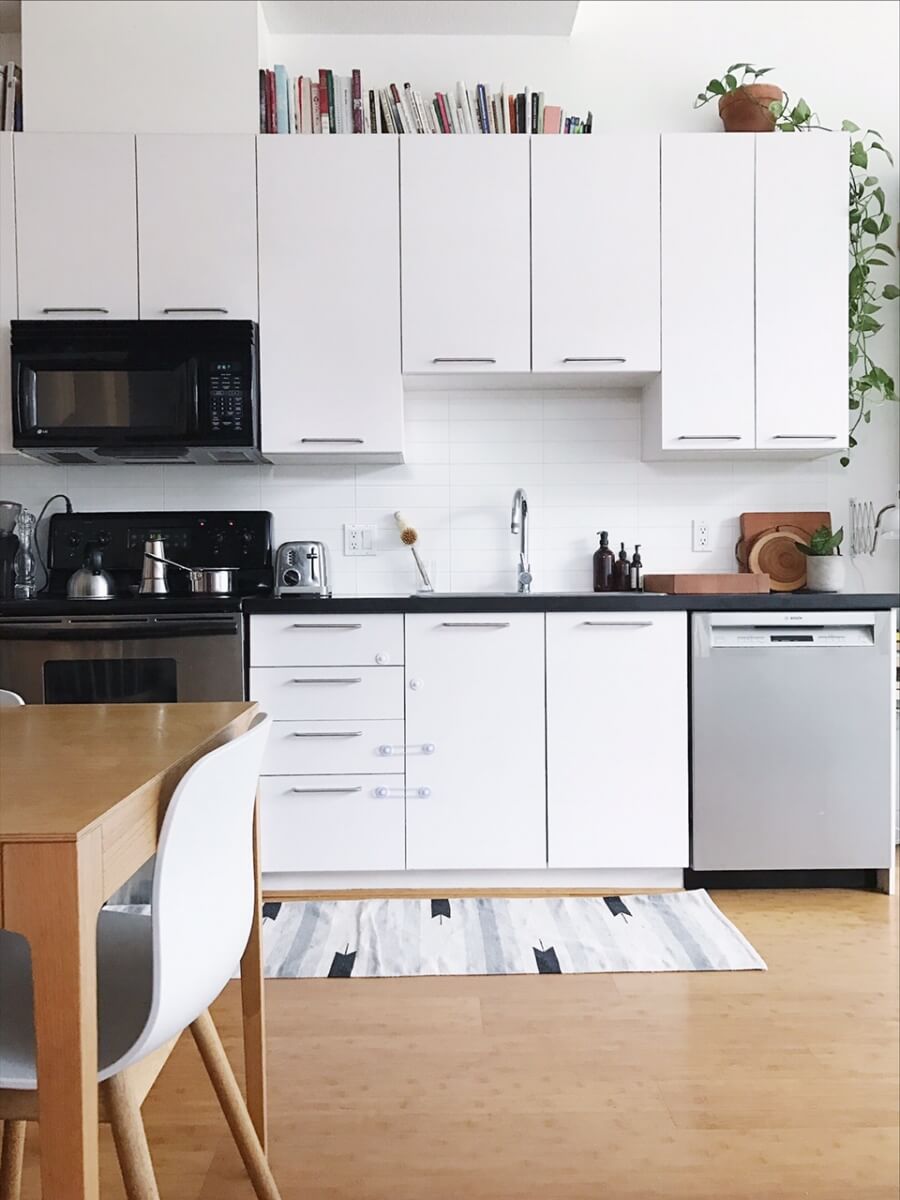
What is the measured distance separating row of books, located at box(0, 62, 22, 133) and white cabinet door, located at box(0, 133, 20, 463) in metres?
0.12

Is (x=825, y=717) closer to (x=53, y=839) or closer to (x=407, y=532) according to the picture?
(x=407, y=532)

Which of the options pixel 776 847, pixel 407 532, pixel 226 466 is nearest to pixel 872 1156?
pixel 776 847

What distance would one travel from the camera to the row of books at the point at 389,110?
3128 mm

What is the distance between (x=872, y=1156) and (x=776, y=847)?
4.42 ft

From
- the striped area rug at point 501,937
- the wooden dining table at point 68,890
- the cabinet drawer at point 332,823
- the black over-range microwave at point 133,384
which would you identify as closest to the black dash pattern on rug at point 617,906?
the striped area rug at point 501,937

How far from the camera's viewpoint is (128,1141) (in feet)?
3.40

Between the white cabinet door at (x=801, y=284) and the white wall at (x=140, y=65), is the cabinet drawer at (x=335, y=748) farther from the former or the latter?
the white wall at (x=140, y=65)

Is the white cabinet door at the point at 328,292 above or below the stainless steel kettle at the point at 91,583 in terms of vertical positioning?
above

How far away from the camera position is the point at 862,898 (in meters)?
2.92

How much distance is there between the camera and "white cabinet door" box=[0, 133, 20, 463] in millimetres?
3004

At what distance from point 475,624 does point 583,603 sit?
336 mm

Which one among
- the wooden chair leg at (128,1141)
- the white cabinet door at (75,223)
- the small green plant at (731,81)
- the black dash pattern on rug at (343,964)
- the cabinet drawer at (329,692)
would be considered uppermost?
the small green plant at (731,81)

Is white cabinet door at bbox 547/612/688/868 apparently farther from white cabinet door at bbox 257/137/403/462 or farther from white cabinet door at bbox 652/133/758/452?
white cabinet door at bbox 257/137/403/462

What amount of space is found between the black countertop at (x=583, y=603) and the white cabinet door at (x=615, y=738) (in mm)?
45
